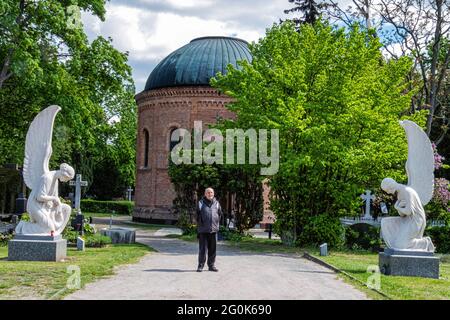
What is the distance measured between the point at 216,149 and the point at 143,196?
46.5 ft

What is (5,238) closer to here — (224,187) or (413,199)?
(224,187)

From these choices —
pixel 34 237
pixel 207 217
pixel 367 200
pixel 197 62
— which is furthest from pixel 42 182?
pixel 367 200

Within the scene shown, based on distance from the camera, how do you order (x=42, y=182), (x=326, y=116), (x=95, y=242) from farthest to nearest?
1. (x=326, y=116)
2. (x=95, y=242)
3. (x=42, y=182)

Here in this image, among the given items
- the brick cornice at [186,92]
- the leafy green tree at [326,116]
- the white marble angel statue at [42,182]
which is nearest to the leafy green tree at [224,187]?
the leafy green tree at [326,116]

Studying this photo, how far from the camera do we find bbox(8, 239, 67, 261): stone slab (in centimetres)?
1248

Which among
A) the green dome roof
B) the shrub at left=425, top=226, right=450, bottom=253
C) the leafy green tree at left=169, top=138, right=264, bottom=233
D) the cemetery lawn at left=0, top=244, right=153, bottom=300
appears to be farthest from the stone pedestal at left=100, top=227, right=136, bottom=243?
the green dome roof

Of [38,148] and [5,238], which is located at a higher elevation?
[38,148]

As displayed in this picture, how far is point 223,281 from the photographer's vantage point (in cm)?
1012
